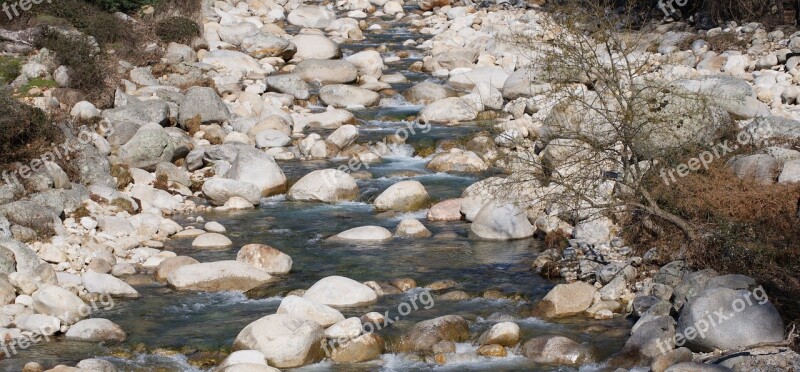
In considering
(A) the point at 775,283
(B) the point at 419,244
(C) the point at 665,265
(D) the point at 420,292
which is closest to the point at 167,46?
(B) the point at 419,244

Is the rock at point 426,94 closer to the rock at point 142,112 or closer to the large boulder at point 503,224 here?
the rock at point 142,112

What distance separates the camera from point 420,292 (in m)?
13.4

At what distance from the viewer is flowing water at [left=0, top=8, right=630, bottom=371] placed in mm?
11344

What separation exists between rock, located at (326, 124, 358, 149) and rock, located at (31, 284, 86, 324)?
9.22 meters

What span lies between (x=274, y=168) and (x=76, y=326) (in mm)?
7322

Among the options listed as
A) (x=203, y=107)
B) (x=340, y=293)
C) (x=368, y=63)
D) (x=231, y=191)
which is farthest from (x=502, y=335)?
(x=368, y=63)

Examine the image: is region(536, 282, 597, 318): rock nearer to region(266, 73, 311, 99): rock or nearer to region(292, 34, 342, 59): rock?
region(266, 73, 311, 99): rock

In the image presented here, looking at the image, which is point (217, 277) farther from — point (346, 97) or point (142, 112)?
point (346, 97)

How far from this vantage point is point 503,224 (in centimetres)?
1589

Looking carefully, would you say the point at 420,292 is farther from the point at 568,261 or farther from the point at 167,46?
the point at 167,46

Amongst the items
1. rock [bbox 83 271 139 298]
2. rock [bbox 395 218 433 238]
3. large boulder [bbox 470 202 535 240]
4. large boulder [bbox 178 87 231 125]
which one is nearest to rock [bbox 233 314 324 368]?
rock [bbox 83 271 139 298]

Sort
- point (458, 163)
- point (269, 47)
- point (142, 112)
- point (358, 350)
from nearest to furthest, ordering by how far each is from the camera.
Answer: point (358, 350) → point (458, 163) → point (142, 112) → point (269, 47)

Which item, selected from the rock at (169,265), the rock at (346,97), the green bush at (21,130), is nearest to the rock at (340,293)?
the rock at (169,265)

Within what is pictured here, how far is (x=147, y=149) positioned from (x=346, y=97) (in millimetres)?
6732
